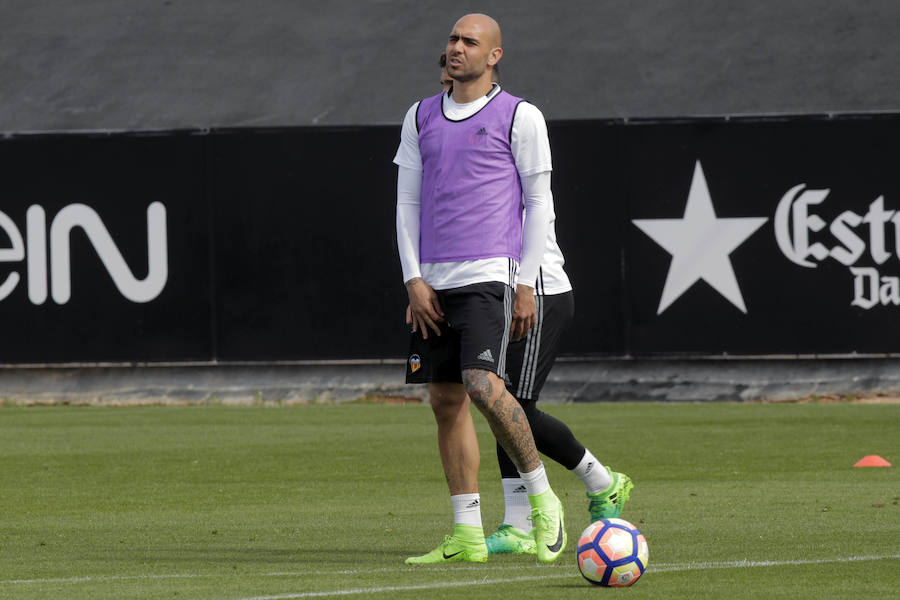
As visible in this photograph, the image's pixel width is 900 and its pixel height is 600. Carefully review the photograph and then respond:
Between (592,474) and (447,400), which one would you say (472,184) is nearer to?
(447,400)

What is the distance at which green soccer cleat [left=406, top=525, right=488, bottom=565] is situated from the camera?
6.93 metres

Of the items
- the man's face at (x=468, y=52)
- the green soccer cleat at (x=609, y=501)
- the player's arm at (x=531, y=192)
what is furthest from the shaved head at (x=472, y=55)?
the green soccer cleat at (x=609, y=501)

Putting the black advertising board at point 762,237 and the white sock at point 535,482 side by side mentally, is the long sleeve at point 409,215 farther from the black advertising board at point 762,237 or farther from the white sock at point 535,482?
the black advertising board at point 762,237

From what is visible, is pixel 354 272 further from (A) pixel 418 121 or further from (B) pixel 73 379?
(A) pixel 418 121

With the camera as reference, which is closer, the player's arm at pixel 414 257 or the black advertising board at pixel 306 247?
the player's arm at pixel 414 257

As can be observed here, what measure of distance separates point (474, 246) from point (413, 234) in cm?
28

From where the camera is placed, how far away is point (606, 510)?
24.6ft

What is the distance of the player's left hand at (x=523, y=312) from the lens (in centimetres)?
698

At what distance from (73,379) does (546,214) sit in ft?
38.4

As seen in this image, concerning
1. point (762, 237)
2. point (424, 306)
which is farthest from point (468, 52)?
point (762, 237)

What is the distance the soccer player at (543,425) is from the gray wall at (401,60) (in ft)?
40.2

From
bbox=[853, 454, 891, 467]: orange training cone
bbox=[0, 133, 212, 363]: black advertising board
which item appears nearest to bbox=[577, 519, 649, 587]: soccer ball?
bbox=[853, 454, 891, 467]: orange training cone

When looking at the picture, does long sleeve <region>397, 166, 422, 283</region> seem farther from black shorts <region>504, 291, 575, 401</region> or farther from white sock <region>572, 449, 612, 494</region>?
white sock <region>572, 449, 612, 494</region>

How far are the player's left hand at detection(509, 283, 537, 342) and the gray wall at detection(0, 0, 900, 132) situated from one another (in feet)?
41.5
